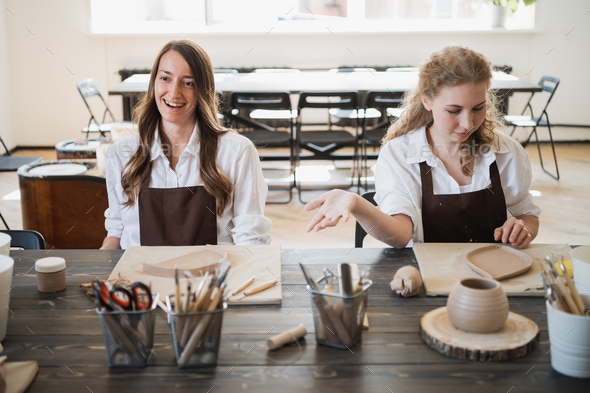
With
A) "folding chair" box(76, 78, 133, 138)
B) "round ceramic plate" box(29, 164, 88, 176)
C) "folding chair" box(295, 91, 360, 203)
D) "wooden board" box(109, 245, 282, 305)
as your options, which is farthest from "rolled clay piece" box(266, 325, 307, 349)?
"folding chair" box(76, 78, 133, 138)

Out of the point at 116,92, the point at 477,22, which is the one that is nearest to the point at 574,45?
the point at 477,22

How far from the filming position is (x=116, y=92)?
15.9ft

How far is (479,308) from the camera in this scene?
4.03 ft

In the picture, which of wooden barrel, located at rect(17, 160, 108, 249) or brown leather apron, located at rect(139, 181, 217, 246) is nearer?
brown leather apron, located at rect(139, 181, 217, 246)

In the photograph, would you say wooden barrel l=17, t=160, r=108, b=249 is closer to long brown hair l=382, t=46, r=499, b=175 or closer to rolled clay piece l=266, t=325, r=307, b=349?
long brown hair l=382, t=46, r=499, b=175

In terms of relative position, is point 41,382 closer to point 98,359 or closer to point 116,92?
point 98,359

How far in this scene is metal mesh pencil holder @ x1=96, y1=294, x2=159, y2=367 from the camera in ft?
3.81

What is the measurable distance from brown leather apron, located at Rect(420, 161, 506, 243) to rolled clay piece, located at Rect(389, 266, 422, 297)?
51 centimetres

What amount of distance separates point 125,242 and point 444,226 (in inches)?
40.4

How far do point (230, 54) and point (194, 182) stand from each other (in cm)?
468

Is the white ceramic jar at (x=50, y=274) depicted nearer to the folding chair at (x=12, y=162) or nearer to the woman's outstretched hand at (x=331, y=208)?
the woman's outstretched hand at (x=331, y=208)

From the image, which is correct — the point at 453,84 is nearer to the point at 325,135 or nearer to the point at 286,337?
the point at 286,337

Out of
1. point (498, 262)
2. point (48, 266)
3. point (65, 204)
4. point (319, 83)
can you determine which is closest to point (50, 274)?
point (48, 266)

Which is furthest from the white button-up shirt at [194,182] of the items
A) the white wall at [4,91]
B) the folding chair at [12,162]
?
the white wall at [4,91]
